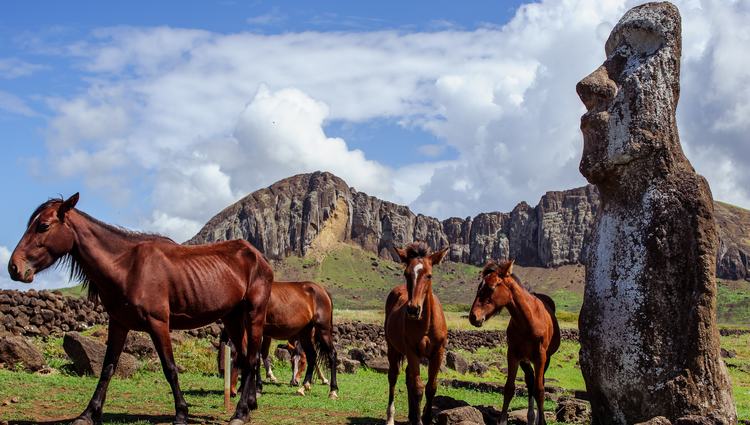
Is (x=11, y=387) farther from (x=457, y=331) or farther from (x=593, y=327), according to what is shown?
(x=457, y=331)

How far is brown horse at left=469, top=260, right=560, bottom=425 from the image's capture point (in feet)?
40.6

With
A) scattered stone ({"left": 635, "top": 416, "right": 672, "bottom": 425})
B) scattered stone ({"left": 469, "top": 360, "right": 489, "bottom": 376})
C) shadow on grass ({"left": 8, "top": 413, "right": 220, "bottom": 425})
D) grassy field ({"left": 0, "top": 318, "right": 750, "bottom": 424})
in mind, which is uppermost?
scattered stone ({"left": 469, "top": 360, "right": 489, "bottom": 376})

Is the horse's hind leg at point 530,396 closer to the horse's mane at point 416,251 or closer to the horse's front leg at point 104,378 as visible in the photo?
the horse's mane at point 416,251

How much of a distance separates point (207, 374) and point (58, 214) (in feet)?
32.9

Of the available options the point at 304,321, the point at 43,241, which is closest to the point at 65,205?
the point at 43,241

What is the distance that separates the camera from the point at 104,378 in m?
10.5

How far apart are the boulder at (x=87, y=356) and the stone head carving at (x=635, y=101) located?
34.9 feet

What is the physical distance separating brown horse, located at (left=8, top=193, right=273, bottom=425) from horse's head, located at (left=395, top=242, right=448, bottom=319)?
258cm

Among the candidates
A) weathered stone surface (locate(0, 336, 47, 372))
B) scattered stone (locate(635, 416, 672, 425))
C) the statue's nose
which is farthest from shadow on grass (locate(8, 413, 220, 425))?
the statue's nose

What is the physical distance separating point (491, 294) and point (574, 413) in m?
3.20

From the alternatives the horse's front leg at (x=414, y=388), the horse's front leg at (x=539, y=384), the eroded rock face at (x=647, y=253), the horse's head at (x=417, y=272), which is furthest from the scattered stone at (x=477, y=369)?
the horse's head at (x=417, y=272)


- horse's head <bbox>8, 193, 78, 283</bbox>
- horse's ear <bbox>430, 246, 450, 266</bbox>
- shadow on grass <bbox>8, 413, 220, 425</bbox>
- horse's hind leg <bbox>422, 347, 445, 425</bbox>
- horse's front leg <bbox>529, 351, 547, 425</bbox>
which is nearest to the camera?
horse's head <bbox>8, 193, 78, 283</bbox>

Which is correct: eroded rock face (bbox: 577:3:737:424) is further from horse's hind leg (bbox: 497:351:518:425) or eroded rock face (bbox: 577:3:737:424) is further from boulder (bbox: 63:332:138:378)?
boulder (bbox: 63:332:138:378)

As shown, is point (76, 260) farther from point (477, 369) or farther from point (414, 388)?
point (477, 369)
